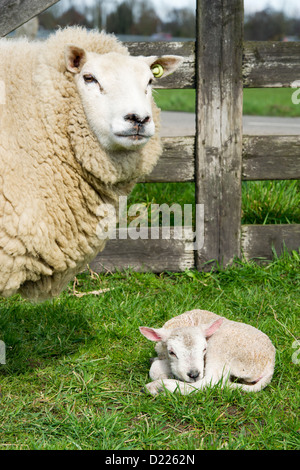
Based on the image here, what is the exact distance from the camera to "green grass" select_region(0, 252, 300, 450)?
239 centimetres

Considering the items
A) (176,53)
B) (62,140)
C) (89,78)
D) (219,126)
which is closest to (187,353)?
(62,140)

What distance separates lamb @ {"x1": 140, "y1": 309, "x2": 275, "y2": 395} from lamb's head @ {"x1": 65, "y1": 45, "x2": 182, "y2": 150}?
3.05 feet

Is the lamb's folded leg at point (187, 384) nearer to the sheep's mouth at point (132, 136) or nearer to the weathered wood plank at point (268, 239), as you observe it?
the sheep's mouth at point (132, 136)

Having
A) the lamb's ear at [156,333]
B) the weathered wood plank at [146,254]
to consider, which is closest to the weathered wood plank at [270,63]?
the weathered wood plank at [146,254]

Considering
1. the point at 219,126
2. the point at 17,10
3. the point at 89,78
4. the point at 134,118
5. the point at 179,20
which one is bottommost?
the point at 219,126

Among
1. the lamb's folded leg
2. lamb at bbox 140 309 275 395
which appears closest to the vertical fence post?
lamb at bbox 140 309 275 395

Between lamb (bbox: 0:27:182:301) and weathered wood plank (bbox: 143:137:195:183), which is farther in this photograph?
weathered wood plank (bbox: 143:137:195:183)

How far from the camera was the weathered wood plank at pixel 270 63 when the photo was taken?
12.7ft

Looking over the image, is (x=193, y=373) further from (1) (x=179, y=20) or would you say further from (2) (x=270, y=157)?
(1) (x=179, y=20)

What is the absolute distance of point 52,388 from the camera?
279cm

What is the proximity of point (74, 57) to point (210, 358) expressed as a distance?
152 centimetres

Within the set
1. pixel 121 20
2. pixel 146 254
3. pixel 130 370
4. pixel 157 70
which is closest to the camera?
pixel 157 70

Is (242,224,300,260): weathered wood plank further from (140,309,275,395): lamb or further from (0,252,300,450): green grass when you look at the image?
(140,309,275,395): lamb

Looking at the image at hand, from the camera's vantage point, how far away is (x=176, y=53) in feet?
12.7
